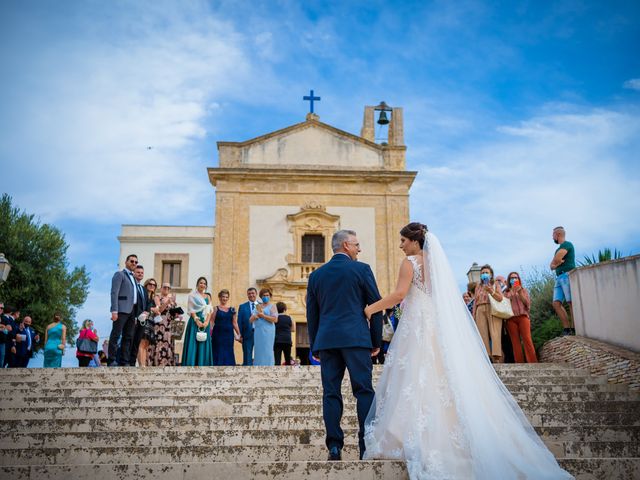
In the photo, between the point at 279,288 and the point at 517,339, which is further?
the point at 279,288

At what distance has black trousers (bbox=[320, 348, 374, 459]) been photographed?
496 centimetres

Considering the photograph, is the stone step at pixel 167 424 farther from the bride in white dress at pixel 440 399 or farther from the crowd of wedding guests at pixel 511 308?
the crowd of wedding guests at pixel 511 308

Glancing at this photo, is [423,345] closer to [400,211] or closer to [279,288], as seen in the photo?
[279,288]

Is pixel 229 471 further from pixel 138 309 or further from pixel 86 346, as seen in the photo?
pixel 86 346

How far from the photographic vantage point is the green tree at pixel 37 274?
26.2m

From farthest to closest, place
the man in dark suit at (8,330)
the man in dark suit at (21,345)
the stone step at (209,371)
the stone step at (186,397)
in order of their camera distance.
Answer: the man in dark suit at (21,345) → the man in dark suit at (8,330) → the stone step at (209,371) → the stone step at (186,397)

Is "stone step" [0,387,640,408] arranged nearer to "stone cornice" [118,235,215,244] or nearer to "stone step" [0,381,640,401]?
"stone step" [0,381,640,401]

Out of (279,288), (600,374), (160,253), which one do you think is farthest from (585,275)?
(160,253)

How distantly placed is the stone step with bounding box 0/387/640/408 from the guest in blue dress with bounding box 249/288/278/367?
4.08m

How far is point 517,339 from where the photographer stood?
10852 millimetres

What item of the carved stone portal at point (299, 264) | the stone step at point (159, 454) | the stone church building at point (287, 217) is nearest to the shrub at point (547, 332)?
the stone step at point (159, 454)

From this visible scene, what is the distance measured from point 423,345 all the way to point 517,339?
6.27m

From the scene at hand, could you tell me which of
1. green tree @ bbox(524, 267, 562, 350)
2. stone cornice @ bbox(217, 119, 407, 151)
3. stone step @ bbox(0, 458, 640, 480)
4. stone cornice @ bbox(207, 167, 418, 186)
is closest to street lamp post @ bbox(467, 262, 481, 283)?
green tree @ bbox(524, 267, 562, 350)

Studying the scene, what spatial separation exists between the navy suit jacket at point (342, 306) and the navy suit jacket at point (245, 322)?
22.3 ft
